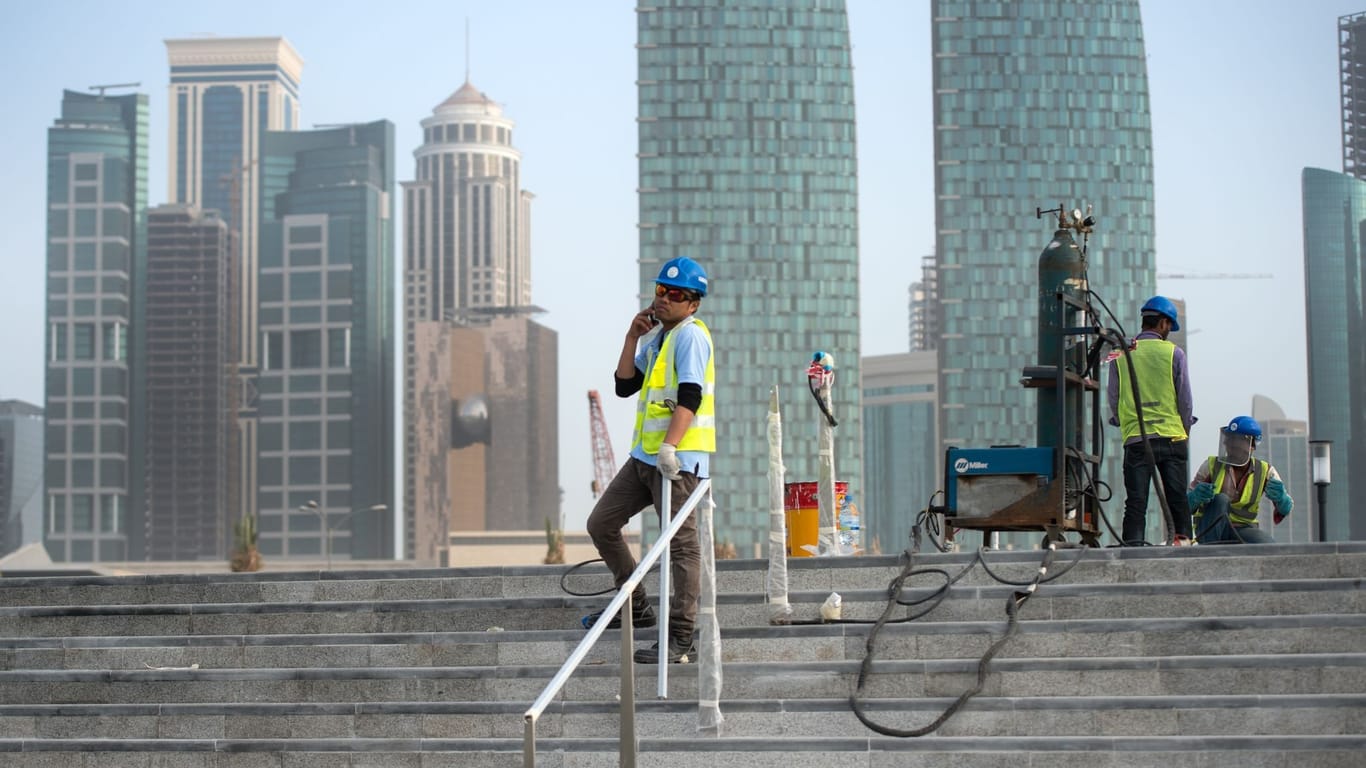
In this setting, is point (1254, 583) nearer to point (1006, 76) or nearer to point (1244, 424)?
point (1244, 424)

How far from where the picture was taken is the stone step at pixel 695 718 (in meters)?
7.75

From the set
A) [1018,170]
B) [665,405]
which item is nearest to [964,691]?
[665,405]

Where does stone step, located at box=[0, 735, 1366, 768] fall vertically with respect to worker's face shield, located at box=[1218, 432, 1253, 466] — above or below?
below

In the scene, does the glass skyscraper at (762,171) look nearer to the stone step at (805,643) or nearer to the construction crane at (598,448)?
the construction crane at (598,448)

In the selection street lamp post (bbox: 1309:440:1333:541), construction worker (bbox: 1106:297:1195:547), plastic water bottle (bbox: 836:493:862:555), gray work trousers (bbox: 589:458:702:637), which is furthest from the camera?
street lamp post (bbox: 1309:440:1333:541)

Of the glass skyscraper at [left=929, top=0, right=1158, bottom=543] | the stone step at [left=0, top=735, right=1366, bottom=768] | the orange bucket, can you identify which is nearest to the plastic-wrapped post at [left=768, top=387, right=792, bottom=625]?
the stone step at [left=0, top=735, right=1366, bottom=768]

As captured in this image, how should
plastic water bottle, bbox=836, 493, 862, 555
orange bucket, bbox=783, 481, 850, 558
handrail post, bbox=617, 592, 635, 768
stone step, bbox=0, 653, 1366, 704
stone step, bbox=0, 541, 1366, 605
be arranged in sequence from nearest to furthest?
handrail post, bbox=617, 592, 635, 768 < stone step, bbox=0, 653, 1366, 704 < stone step, bbox=0, 541, 1366, 605 < orange bucket, bbox=783, 481, 850, 558 < plastic water bottle, bbox=836, 493, 862, 555

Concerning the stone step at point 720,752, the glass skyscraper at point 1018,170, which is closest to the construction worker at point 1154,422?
the stone step at point 720,752

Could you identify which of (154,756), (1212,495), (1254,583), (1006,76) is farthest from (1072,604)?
(1006,76)

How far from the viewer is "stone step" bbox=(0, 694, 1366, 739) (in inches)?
305

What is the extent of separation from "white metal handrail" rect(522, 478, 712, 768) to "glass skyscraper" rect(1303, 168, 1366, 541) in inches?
6313

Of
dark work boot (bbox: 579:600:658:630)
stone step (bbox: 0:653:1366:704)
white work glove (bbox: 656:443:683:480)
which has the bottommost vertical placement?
stone step (bbox: 0:653:1366:704)

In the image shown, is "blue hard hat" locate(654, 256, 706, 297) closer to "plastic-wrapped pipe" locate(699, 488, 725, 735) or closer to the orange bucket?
"plastic-wrapped pipe" locate(699, 488, 725, 735)

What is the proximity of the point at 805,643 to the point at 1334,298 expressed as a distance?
552 ft
